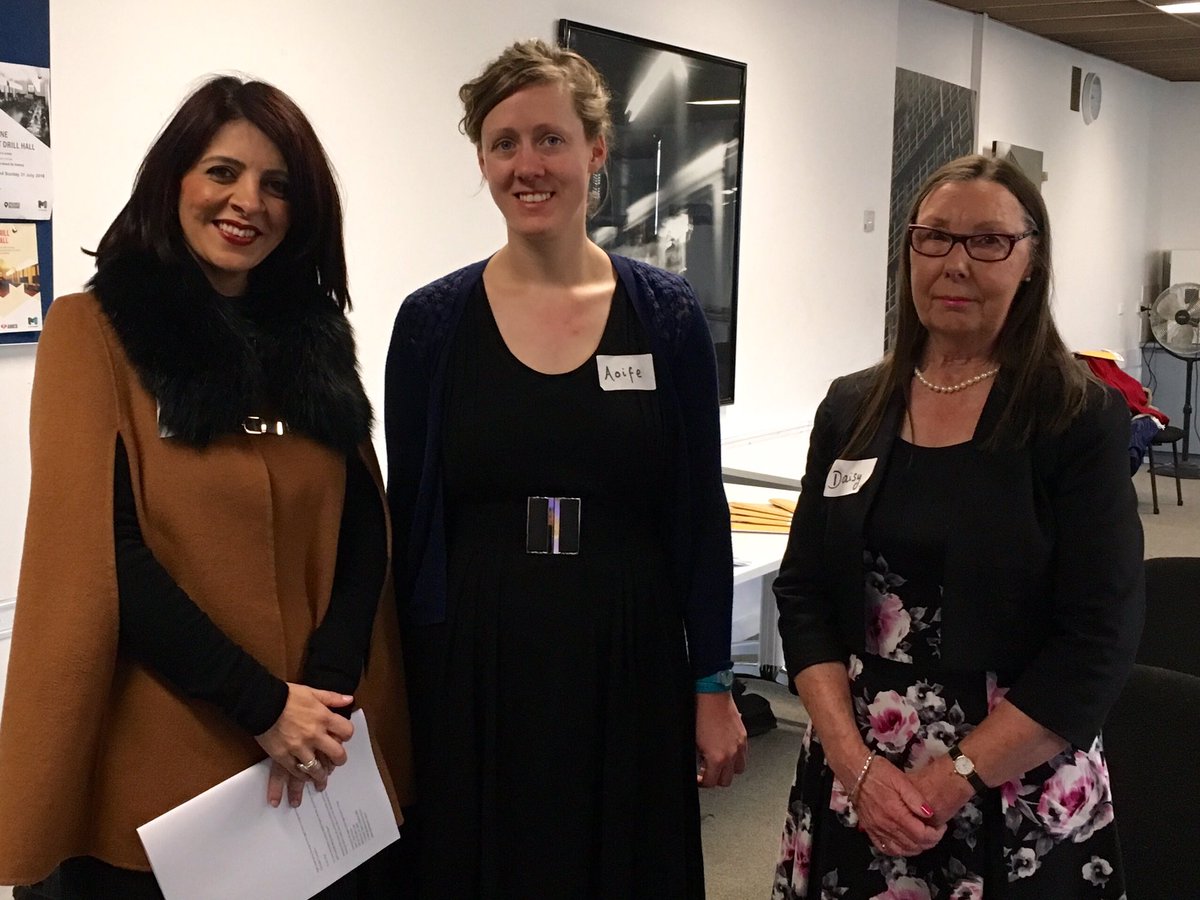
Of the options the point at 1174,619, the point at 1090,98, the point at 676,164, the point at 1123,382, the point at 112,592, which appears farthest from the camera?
the point at 1090,98

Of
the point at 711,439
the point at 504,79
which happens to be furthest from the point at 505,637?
the point at 504,79

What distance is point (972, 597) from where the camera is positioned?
1.47 m

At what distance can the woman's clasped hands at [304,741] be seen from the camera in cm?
137

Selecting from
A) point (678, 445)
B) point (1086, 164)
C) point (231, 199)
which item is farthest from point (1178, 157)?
point (231, 199)

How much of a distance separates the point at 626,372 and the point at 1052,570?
62cm

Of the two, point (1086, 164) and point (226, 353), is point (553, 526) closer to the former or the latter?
point (226, 353)

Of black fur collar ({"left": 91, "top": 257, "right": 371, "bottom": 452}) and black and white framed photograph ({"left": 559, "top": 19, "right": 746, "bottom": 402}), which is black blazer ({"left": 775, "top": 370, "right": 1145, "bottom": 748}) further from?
black and white framed photograph ({"left": 559, "top": 19, "right": 746, "bottom": 402})

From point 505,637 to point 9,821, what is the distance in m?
0.64

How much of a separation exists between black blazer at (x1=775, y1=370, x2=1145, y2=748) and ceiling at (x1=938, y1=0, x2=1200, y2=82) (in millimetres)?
5425

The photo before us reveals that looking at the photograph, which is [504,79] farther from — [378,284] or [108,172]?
[378,284]

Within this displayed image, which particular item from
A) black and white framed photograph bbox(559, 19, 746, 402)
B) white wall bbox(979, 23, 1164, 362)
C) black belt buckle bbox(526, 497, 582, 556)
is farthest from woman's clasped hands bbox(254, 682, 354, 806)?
white wall bbox(979, 23, 1164, 362)

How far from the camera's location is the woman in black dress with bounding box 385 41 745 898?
5.30 ft

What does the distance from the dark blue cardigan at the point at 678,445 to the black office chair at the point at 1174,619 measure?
0.82m

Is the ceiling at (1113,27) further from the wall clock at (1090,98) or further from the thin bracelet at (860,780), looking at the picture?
the thin bracelet at (860,780)
